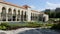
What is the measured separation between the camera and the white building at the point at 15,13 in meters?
32.1

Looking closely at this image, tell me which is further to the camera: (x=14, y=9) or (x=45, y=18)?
(x=45, y=18)

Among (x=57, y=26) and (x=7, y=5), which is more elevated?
(x=7, y=5)

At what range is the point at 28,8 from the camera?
42781mm

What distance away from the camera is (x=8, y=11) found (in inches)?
1368

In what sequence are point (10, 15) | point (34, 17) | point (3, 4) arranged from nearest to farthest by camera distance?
point (3, 4) → point (10, 15) → point (34, 17)

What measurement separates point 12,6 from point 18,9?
3.00 metres

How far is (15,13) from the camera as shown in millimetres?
37312

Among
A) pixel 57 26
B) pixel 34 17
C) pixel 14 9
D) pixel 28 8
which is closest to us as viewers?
pixel 57 26

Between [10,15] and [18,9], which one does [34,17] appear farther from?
[10,15]

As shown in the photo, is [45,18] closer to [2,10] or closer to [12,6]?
[12,6]

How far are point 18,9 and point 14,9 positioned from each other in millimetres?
1527

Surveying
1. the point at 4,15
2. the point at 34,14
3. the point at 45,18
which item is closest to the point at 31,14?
the point at 34,14

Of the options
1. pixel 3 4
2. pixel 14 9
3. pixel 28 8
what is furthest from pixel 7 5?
A: pixel 28 8

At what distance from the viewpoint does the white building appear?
105 feet
